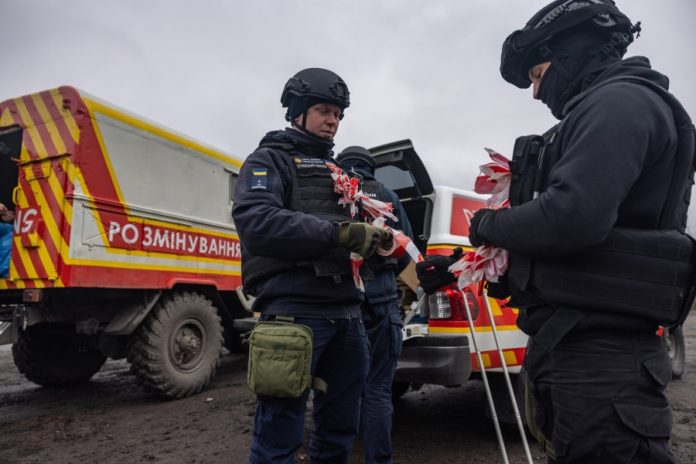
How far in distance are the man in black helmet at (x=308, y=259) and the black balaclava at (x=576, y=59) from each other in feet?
2.81

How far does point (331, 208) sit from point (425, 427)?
2.64 m

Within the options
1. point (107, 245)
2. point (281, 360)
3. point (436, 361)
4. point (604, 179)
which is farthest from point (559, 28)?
point (107, 245)

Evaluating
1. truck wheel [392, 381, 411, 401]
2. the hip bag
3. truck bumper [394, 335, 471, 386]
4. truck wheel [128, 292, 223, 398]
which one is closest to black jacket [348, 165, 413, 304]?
truck bumper [394, 335, 471, 386]

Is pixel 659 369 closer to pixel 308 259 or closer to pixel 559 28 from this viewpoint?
pixel 559 28

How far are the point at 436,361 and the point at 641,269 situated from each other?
195cm

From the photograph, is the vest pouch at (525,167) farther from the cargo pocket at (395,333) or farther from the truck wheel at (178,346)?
the truck wheel at (178,346)

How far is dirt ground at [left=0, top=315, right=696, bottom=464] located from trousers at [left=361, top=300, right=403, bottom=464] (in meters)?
0.65

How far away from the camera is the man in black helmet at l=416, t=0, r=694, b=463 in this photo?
1255 mm

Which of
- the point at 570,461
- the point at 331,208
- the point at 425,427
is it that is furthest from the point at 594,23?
the point at 425,427

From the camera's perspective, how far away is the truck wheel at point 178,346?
186 inches

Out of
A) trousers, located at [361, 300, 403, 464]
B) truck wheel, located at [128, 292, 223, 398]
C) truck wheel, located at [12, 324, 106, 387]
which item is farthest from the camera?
truck wheel, located at [12, 324, 106, 387]

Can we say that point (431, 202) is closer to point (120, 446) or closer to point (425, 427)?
point (425, 427)

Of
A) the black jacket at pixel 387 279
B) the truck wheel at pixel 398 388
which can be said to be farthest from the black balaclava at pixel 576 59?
the truck wheel at pixel 398 388

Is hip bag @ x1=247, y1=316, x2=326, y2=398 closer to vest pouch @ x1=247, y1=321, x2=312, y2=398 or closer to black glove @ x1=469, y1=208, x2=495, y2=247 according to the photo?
vest pouch @ x1=247, y1=321, x2=312, y2=398
